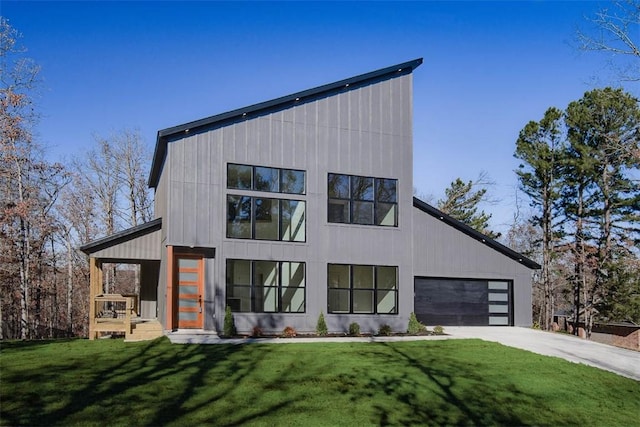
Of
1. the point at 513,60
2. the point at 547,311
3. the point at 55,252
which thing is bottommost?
the point at 547,311

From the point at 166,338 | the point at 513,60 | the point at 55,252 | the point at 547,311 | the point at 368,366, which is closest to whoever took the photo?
the point at 368,366

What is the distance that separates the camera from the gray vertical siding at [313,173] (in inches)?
640

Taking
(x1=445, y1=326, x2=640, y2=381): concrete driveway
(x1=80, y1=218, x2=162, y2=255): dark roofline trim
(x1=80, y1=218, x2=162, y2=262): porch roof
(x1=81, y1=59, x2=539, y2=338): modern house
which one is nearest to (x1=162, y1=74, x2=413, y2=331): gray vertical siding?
(x1=81, y1=59, x2=539, y2=338): modern house

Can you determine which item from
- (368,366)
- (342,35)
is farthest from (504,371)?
(342,35)

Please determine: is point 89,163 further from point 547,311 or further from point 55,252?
point 547,311

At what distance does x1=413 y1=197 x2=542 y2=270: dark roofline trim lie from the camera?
19766mm

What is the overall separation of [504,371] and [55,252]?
2878 centimetres

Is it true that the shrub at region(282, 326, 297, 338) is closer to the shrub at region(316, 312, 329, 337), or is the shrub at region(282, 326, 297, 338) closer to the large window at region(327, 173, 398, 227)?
the shrub at region(316, 312, 329, 337)

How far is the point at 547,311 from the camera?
2842 cm

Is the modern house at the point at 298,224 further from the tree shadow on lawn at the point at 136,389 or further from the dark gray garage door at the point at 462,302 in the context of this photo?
the tree shadow on lawn at the point at 136,389

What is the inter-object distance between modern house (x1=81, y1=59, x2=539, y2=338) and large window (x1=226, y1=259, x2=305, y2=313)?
1.3 inches

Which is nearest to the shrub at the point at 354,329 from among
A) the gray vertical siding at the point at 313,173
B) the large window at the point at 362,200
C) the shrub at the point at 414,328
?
the gray vertical siding at the point at 313,173

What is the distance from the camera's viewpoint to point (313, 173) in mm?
17781

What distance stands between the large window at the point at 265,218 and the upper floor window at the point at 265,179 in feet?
1.11
